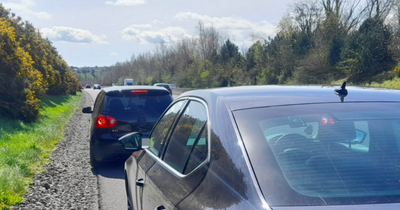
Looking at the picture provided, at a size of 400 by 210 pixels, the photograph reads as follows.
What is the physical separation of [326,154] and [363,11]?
50.9 m

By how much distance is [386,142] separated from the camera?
2.27 metres

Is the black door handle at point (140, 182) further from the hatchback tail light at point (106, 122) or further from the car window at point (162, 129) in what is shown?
the hatchback tail light at point (106, 122)

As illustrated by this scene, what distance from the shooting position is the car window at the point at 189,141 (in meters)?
2.63

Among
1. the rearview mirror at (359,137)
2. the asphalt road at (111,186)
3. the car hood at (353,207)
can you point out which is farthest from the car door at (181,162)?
the asphalt road at (111,186)

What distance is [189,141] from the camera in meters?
2.97

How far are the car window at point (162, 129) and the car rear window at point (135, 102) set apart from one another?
4.31 m

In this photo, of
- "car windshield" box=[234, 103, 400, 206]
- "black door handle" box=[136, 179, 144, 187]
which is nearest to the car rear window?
"black door handle" box=[136, 179, 144, 187]

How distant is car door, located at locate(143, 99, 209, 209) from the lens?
96.6 inches

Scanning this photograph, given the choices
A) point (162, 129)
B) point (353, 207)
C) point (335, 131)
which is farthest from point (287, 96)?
point (162, 129)

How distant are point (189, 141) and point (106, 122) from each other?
5634 mm

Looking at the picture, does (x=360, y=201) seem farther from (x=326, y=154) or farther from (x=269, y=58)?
(x=269, y=58)

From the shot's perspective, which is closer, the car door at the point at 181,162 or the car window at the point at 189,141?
the car door at the point at 181,162

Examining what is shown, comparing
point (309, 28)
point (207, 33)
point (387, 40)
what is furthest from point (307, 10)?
point (207, 33)

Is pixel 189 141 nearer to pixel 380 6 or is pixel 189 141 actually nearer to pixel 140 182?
pixel 140 182
